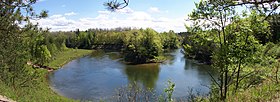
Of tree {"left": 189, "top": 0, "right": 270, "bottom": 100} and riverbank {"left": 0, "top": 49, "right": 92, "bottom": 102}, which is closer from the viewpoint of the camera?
tree {"left": 189, "top": 0, "right": 270, "bottom": 100}

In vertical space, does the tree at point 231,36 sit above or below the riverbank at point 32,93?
above

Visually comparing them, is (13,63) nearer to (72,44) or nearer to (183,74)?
(183,74)

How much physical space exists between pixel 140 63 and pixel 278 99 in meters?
40.7

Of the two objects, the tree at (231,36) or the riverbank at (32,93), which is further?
the riverbank at (32,93)

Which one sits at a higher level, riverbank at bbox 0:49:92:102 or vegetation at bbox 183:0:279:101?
vegetation at bbox 183:0:279:101

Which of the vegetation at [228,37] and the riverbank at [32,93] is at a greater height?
the vegetation at [228,37]

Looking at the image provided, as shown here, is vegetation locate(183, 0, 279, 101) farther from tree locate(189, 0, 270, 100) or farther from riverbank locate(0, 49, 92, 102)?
riverbank locate(0, 49, 92, 102)

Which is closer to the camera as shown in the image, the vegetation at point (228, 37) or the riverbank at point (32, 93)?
the vegetation at point (228, 37)

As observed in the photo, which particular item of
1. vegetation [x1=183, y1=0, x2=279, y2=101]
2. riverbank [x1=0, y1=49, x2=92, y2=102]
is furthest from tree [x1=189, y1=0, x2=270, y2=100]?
riverbank [x1=0, y1=49, x2=92, y2=102]

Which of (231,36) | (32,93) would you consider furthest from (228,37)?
(32,93)

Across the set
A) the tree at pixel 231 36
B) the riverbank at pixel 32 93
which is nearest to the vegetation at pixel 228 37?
the tree at pixel 231 36

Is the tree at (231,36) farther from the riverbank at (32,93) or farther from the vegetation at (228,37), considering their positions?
the riverbank at (32,93)

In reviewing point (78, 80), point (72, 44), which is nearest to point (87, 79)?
point (78, 80)

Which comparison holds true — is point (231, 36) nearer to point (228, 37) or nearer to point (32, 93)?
→ point (228, 37)
